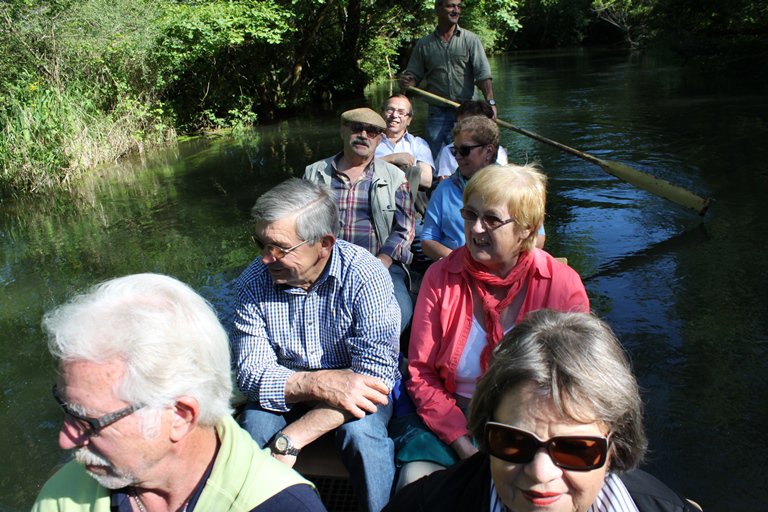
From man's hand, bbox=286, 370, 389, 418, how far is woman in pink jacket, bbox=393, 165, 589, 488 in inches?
6.0

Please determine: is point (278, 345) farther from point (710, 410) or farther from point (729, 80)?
point (729, 80)

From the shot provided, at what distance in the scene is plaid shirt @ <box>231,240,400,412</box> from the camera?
95.0 inches

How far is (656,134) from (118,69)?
30.2 feet

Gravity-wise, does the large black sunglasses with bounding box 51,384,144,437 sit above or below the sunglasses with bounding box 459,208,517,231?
below

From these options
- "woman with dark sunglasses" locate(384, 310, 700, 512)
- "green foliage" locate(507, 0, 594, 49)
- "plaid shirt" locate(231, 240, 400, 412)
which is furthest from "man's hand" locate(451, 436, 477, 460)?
"green foliage" locate(507, 0, 594, 49)

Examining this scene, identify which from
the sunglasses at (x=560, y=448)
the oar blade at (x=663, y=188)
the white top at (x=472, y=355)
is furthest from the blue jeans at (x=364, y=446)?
the oar blade at (x=663, y=188)

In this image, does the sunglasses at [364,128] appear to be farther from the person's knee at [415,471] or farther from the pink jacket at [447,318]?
the person's knee at [415,471]

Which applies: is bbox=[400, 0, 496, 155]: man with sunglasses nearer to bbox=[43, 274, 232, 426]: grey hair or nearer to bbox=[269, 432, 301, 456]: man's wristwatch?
bbox=[269, 432, 301, 456]: man's wristwatch

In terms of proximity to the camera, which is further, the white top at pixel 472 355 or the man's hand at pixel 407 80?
the man's hand at pixel 407 80

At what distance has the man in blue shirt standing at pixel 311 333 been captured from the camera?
2307 mm

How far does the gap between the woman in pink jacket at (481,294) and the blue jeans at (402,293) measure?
53 cm

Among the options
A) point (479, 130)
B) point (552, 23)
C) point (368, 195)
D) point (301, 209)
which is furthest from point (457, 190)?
point (552, 23)

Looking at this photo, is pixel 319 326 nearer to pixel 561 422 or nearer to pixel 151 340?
pixel 151 340

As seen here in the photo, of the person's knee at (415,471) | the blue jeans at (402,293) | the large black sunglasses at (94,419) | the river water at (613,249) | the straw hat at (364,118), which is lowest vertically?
the river water at (613,249)
